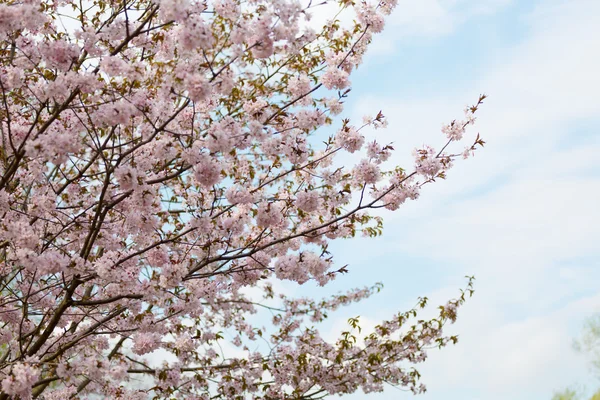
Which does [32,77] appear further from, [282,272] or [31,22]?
[282,272]

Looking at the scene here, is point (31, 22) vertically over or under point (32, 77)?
under

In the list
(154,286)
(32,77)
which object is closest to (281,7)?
(154,286)

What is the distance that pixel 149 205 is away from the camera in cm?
621

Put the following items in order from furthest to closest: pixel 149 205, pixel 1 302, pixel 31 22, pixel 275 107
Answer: pixel 1 302 → pixel 275 107 → pixel 149 205 → pixel 31 22

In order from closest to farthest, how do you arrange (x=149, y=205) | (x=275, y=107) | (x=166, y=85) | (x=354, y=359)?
(x=166, y=85)
(x=149, y=205)
(x=275, y=107)
(x=354, y=359)

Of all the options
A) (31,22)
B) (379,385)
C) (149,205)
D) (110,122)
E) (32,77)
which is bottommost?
(379,385)

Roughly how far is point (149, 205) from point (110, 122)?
2.90ft

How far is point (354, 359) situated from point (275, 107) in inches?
149

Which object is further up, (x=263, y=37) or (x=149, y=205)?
(x=263, y=37)

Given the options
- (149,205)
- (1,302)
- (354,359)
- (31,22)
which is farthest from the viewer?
(354,359)

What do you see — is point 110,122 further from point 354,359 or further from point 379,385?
point 379,385

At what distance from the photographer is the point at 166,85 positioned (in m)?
5.46

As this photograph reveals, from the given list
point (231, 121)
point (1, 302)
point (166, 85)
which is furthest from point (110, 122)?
point (1, 302)

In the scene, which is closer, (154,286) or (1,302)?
(154,286)
